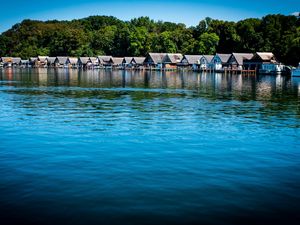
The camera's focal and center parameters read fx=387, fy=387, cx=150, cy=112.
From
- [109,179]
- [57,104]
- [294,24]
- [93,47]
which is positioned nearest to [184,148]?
[109,179]

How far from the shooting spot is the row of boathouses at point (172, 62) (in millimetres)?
95250

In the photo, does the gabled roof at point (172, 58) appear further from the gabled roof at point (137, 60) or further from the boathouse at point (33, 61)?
the boathouse at point (33, 61)

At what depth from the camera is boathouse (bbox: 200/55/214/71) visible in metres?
109

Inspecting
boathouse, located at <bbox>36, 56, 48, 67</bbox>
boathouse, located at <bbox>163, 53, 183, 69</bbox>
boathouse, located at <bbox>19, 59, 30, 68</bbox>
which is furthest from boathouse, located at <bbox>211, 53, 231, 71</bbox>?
boathouse, located at <bbox>19, 59, 30, 68</bbox>

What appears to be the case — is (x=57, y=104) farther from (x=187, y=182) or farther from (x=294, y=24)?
(x=294, y=24)

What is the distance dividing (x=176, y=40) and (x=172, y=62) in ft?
51.0

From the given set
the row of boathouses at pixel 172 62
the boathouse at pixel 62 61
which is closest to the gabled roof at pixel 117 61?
the row of boathouses at pixel 172 62

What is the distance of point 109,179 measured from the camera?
9.62m

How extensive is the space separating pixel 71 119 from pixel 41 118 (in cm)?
158

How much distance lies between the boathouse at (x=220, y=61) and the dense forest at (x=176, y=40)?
8.56m

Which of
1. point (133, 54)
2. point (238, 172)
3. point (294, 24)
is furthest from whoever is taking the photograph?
point (133, 54)

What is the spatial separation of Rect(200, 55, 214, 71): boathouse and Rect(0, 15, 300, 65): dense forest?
8.39 m

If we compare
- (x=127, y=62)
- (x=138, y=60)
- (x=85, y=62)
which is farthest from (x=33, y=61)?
(x=138, y=60)

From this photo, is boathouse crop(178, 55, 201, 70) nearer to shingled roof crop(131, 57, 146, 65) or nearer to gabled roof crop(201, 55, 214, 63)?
gabled roof crop(201, 55, 214, 63)
